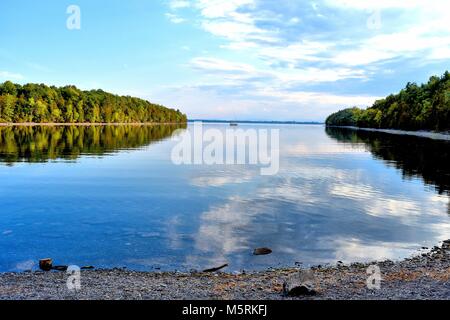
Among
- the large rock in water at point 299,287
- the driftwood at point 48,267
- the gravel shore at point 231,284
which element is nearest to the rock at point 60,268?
the driftwood at point 48,267

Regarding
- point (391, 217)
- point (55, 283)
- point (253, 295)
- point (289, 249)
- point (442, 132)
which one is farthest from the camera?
point (442, 132)

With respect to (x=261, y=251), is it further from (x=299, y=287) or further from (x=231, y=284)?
(x=299, y=287)

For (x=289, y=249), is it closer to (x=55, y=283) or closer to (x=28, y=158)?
(x=55, y=283)

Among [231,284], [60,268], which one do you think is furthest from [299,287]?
[60,268]

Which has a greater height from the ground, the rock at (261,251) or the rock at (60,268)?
the rock at (60,268)

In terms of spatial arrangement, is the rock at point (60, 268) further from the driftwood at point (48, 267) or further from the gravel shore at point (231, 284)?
the gravel shore at point (231, 284)

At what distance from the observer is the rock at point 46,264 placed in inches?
765

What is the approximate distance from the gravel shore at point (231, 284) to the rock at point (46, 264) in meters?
0.83

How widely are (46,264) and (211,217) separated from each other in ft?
43.0

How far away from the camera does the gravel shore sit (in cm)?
1467

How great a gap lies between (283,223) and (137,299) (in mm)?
16124

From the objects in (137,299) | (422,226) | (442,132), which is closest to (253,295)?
(137,299)
